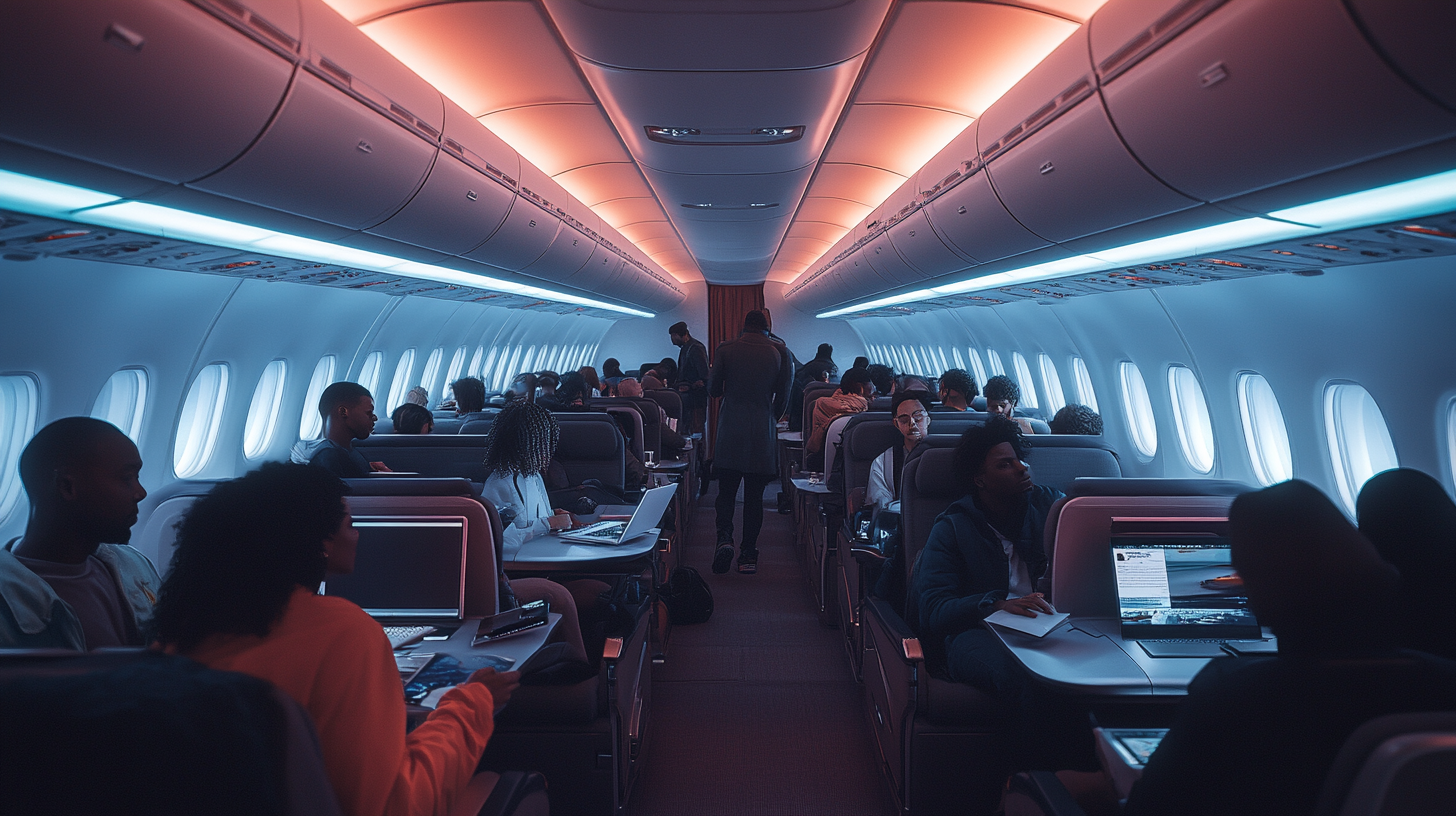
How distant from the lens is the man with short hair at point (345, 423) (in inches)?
166

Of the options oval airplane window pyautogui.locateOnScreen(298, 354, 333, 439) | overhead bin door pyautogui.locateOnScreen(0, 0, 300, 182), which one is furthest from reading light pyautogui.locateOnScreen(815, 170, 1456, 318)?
oval airplane window pyautogui.locateOnScreen(298, 354, 333, 439)

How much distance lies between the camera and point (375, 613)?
2.89 meters

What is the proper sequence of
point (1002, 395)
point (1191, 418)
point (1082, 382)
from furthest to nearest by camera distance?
1. point (1082, 382)
2. point (1191, 418)
3. point (1002, 395)

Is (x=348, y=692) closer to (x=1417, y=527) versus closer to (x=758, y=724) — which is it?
(x=1417, y=527)

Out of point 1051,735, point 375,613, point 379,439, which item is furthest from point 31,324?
point 1051,735

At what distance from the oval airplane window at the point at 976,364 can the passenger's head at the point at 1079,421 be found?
8.67 m

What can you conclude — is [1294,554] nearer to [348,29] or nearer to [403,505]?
[403,505]

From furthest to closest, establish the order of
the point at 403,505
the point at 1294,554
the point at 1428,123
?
the point at 403,505 < the point at 1428,123 < the point at 1294,554

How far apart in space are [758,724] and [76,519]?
3.23 metres

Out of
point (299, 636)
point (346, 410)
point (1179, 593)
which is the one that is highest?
point (346, 410)

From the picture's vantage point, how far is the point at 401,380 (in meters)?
11.2

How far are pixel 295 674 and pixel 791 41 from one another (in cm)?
292

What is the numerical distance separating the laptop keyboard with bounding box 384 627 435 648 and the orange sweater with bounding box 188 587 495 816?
1.08 metres

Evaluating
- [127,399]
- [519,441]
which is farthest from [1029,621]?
[127,399]
